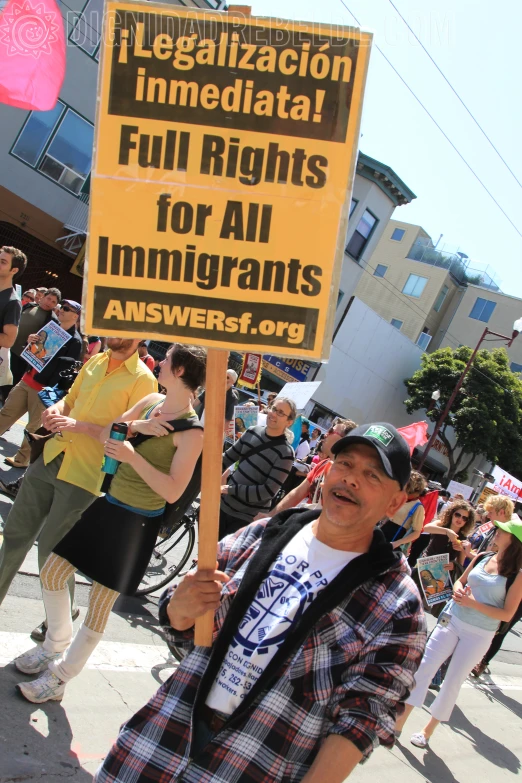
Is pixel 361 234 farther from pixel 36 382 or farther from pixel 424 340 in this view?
pixel 36 382

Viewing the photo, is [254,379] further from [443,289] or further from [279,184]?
[443,289]

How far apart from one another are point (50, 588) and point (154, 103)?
251 cm

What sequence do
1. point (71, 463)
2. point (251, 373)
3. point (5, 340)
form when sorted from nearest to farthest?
point (71, 463)
point (5, 340)
point (251, 373)

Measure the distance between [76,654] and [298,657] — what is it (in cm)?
193

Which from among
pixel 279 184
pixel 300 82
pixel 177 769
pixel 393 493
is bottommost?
pixel 177 769

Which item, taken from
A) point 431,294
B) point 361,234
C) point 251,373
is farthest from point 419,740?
point 431,294

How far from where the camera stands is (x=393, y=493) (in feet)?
7.34

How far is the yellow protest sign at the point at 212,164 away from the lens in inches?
80.4

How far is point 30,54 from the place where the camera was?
4.52m

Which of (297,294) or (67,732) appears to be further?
(67,732)

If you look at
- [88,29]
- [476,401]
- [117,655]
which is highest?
[88,29]

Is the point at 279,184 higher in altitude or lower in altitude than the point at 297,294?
higher

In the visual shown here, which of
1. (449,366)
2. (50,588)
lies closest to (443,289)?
(449,366)

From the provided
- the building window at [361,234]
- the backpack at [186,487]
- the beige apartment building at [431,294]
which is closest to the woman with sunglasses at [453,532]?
the backpack at [186,487]
